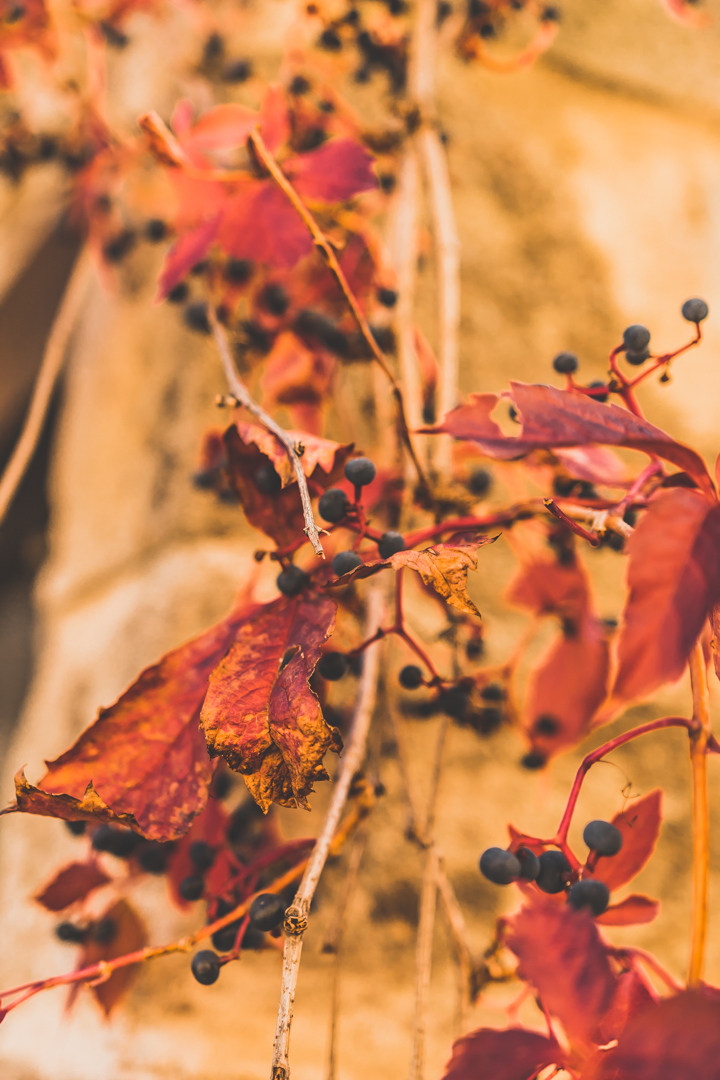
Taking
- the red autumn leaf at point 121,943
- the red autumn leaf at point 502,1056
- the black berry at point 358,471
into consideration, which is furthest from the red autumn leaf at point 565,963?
the red autumn leaf at point 121,943

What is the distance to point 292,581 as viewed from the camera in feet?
1.35

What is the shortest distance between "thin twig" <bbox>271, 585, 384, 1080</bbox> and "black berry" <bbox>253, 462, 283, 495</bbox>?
17cm

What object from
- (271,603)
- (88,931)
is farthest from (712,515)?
(88,931)

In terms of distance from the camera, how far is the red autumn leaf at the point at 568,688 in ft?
2.29

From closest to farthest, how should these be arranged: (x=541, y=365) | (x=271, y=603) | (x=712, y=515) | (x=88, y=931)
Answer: (x=712, y=515)
(x=271, y=603)
(x=88, y=931)
(x=541, y=365)

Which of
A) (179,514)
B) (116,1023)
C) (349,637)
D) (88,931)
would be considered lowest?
(116,1023)

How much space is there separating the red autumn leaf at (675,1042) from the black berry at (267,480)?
32 centimetres

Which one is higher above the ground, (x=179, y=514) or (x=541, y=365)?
(x=541, y=365)

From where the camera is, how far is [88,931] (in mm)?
606

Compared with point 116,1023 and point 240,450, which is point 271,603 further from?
point 116,1023

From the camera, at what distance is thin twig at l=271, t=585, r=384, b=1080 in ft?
0.99

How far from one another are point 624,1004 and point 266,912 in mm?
186

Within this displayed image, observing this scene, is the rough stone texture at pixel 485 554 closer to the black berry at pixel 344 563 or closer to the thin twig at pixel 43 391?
the thin twig at pixel 43 391

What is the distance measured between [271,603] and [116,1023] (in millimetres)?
539
